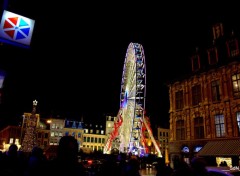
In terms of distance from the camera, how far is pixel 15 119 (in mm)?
81438

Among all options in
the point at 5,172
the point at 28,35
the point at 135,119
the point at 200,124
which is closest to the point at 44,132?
the point at 135,119

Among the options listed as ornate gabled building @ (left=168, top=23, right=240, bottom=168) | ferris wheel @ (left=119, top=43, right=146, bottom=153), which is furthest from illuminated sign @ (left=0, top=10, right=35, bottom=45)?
ferris wheel @ (left=119, top=43, right=146, bottom=153)

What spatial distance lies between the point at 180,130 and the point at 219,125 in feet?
20.3

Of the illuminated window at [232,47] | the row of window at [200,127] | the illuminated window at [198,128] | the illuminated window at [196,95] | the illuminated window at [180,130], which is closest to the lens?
the row of window at [200,127]

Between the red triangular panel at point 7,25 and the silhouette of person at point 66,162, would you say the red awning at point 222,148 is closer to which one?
the red triangular panel at point 7,25

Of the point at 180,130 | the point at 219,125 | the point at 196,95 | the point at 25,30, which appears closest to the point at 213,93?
the point at 196,95

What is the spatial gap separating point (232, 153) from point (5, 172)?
22.4 meters

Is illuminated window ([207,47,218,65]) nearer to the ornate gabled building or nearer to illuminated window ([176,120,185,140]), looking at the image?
the ornate gabled building

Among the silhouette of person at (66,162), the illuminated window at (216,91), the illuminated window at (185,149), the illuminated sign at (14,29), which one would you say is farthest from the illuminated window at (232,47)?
the silhouette of person at (66,162)

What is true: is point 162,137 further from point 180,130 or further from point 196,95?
point 196,95

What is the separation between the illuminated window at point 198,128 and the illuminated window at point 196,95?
2.06m

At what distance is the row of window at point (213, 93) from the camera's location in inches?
954

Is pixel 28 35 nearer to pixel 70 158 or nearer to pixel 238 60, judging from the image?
pixel 70 158

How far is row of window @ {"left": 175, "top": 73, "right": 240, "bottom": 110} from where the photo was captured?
24.2 metres
